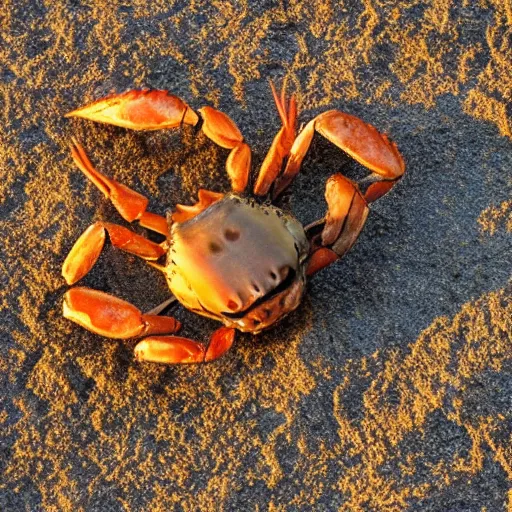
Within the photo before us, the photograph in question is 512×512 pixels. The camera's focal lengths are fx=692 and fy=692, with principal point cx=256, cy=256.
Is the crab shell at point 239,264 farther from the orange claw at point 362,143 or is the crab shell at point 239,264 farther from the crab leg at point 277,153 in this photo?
the orange claw at point 362,143

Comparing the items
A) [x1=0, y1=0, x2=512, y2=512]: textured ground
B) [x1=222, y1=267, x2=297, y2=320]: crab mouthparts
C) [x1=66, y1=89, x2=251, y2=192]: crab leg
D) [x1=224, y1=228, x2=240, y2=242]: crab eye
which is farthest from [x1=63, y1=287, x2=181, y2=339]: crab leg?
[x1=66, y1=89, x2=251, y2=192]: crab leg

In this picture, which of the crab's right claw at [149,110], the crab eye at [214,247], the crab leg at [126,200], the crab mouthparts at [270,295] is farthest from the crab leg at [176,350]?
the crab's right claw at [149,110]

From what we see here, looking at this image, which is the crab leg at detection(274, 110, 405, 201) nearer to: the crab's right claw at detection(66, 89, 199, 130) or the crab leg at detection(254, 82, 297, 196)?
the crab leg at detection(254, 82, 297, 196)

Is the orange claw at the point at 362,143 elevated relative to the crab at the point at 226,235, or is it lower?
elevated

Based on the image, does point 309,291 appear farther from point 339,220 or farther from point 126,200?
point 126,200

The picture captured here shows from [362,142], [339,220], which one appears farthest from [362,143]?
[339,220]

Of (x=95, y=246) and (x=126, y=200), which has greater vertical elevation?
(x=126, y=200)
